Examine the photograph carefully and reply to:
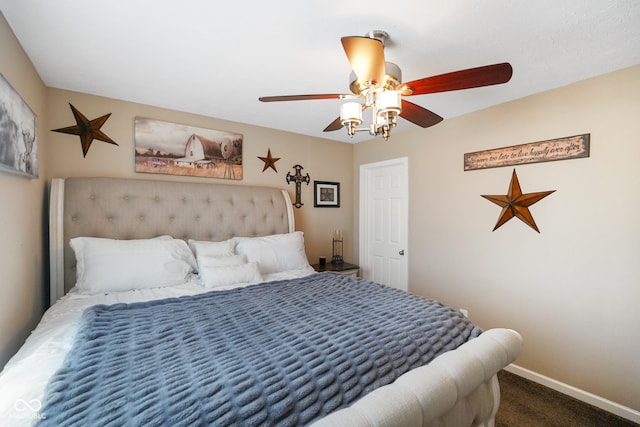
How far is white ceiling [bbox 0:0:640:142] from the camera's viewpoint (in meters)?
1.38

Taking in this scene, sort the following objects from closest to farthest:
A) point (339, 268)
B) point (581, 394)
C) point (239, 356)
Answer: point (239, 356), point (581, 394), point (339, 268)

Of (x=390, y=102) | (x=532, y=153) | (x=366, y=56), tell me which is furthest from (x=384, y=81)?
(x=532, y=153)

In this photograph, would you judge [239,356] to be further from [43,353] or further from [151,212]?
[151,212]

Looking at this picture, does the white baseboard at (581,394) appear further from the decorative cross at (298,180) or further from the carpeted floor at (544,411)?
the decorative cross at (298,180)

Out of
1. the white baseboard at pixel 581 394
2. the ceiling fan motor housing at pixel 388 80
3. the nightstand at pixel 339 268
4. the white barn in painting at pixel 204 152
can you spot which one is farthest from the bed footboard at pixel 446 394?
the white barn in painting at pixel 204 152

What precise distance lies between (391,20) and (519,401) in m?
2.66

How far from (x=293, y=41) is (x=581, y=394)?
3.11m

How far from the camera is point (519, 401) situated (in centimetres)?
210

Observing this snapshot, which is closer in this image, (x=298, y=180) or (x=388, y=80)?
(x=388, y=80)

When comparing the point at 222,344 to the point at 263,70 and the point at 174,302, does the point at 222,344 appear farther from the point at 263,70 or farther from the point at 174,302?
the point at 263,70

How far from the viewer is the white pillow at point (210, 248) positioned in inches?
95.7

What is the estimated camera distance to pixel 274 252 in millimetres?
2697

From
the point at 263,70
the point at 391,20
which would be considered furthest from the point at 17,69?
the point at 391,20

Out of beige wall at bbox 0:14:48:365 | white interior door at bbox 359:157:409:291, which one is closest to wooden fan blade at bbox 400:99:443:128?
white interior door at bbox 359:157:409:291
